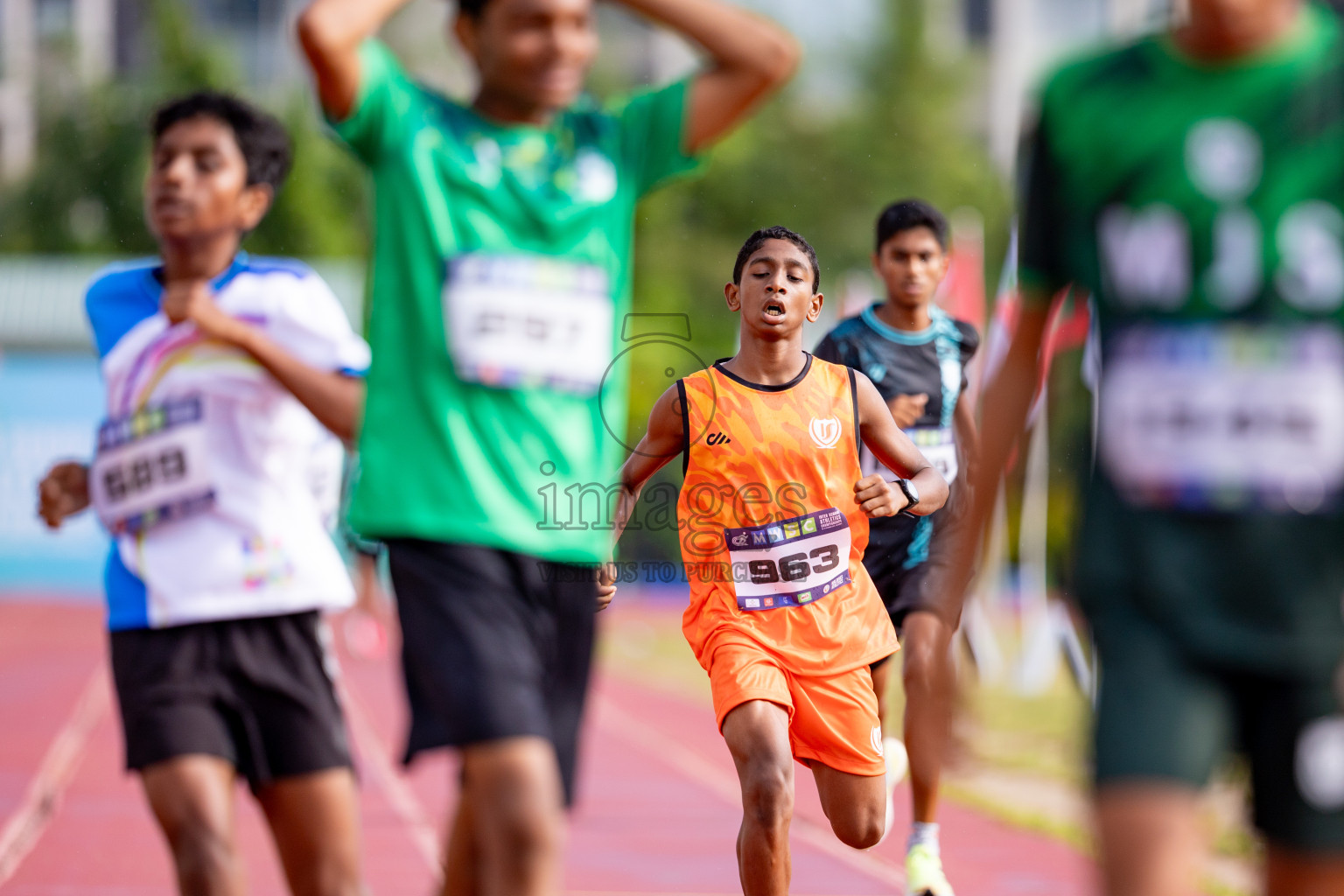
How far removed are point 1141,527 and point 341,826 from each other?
6.21ft

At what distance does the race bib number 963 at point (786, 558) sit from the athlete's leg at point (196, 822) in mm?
1696

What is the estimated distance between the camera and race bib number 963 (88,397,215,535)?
3945 millimetres

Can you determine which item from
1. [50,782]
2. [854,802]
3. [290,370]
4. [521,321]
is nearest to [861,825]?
[854,802]

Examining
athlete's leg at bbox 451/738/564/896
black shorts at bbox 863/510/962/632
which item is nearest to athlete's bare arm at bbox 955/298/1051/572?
athlete's leg at bbox 451/738/564/896

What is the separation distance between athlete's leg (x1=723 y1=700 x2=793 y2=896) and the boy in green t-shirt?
1.29m

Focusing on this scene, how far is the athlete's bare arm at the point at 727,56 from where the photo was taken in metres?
3.38


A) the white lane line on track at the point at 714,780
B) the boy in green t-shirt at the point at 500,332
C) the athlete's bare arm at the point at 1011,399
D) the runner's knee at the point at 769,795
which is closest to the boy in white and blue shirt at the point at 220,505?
the boy in green t-shirt at the point at 500,332

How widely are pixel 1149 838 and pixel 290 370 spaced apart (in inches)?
80.3

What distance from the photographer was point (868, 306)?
6215 millimetres

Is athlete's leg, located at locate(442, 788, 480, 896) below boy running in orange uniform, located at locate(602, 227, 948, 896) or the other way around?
below

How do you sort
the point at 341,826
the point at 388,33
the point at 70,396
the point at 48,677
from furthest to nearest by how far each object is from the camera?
1. the point at 388,33
2. the point at 70,396
3. the point at 48,677
4. the point at 341,826

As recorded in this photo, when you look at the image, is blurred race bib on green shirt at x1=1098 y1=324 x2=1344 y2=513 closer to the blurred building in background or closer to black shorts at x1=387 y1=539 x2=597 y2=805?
black shorts at x1=387 y1=539 x2=597 y2=805

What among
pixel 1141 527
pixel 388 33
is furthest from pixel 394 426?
pixel 388 33

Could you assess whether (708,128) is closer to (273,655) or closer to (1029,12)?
(273,655)
